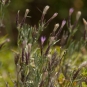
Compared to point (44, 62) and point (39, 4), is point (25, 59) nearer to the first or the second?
point (44, 62)

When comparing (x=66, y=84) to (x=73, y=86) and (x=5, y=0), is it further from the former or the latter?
(x=5, y=0)

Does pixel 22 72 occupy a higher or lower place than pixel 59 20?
higher

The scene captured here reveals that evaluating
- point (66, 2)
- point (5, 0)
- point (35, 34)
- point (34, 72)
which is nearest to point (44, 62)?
point (34, 72)

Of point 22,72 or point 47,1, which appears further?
point 47,1

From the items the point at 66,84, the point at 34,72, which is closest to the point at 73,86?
the point at 66,84

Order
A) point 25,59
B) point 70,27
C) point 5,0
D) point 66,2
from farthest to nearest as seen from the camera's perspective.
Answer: point 66,2
point 70,27
point 5,0
point 25,59

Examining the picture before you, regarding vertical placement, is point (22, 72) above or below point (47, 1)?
above

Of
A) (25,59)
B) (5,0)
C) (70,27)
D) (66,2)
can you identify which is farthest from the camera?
(66,2)

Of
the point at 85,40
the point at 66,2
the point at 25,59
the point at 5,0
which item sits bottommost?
the point at 66,2

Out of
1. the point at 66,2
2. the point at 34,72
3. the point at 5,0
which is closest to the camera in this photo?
the point at 34,72
